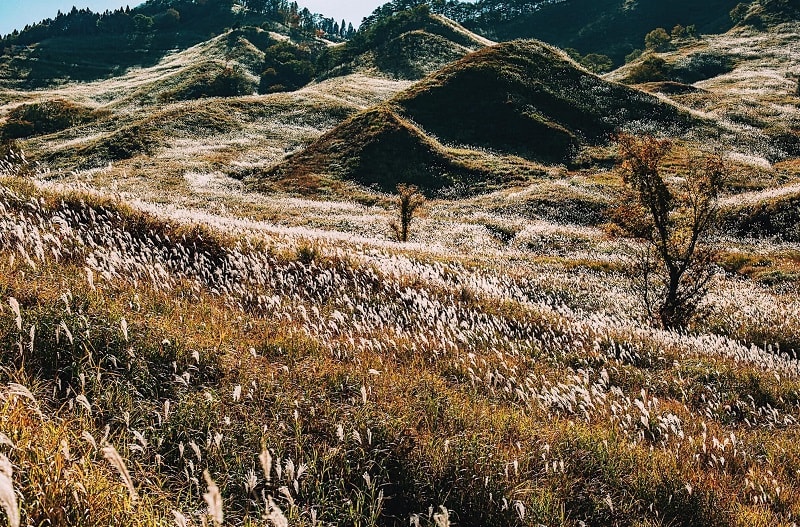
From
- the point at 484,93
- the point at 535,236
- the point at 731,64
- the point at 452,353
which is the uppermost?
the point at 731,64

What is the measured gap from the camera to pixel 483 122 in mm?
70688

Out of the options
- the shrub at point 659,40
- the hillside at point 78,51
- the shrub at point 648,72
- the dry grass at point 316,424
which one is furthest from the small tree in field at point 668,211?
the shrub at point 659,40

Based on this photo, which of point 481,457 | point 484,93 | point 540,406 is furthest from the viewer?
point 484,93

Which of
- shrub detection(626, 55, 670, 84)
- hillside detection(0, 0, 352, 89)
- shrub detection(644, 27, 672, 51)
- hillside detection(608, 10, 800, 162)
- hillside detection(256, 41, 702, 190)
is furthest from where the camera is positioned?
hillside detection(0, 0, 352, 89)

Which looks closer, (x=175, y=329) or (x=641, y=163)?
(x=175, y=329)

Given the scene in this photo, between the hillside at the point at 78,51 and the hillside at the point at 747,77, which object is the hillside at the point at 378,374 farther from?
the hillside at the point at 78,51

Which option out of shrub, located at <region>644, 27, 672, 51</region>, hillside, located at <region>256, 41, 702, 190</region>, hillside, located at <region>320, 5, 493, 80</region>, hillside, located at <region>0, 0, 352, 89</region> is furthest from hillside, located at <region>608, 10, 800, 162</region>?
hillside, located at <region>0, 0, 352, 89</region>

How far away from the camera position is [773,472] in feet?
16.1

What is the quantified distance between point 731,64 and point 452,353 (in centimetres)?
14035

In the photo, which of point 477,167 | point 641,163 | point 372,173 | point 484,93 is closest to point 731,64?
point 484,93

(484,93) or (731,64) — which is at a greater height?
(731,64)

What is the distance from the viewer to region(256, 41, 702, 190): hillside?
188 ft

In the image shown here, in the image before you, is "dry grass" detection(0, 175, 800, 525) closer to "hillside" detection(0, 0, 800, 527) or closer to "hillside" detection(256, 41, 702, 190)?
"hillside" detection(0, 0, 800, 527)

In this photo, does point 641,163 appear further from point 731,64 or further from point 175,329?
point 731,64
